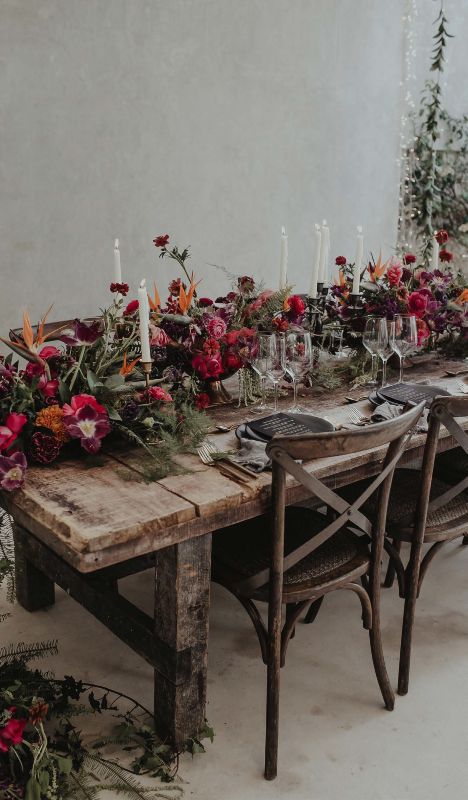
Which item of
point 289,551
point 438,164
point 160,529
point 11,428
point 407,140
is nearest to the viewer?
point 160,529

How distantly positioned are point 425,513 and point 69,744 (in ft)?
3.51

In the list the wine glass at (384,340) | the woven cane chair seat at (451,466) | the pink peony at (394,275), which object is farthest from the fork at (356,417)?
the pink peony at (394,275)

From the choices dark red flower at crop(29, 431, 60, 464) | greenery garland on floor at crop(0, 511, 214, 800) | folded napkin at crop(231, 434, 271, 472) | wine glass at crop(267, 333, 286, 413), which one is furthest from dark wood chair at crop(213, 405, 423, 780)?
dark red flower at crop(29, 431, 60, 464)

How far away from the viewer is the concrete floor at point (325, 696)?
1.80 metres

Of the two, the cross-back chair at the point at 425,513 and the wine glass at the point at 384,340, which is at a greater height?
the wine glass at the point at 384,340

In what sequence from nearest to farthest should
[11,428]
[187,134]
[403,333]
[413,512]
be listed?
[11,428]
[413,512]
[403,333]
[187,134]

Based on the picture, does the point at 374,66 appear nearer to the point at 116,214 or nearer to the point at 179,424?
the point at 116,214

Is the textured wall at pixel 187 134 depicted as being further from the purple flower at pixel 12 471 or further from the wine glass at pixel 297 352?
the purple flower at pixel 12 471

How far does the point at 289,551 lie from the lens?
1939mm

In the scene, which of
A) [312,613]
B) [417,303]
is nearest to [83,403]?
[312,613]

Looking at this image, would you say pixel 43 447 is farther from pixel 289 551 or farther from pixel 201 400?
pixel 289 551

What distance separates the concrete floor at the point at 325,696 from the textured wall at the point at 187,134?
2294 millimetres

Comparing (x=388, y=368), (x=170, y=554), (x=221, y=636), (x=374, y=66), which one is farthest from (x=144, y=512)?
(x=374, y=66)

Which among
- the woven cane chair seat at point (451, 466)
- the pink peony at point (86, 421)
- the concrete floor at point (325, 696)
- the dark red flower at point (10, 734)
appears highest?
the pink peony at point (86, 421)
